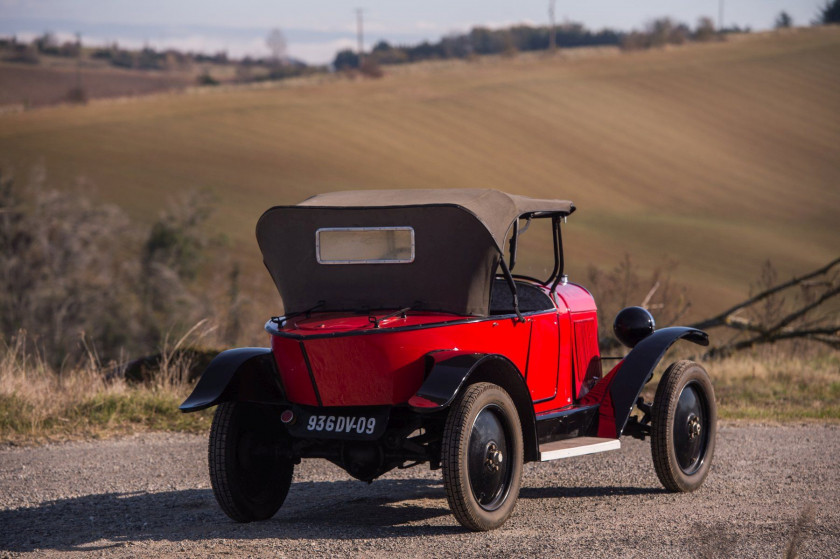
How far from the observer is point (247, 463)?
6027mm

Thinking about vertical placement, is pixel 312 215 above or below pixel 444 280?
above

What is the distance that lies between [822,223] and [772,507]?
3989 cm

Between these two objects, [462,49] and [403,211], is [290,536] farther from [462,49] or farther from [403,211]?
[462,49]

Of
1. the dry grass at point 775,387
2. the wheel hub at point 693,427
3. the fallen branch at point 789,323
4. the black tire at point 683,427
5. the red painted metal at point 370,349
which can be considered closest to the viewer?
the red painted metal at point 370,349

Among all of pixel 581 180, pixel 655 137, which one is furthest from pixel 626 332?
pixel 655 137

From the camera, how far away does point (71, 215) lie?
1158 inches

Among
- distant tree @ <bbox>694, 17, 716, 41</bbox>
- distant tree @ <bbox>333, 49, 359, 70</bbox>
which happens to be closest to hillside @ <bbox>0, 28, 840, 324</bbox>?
distant tree @ <bbox>694, 17, 716, 41</bbox>

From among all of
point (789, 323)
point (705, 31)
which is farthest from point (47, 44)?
point (789, 323)

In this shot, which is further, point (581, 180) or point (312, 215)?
point (581, 180)

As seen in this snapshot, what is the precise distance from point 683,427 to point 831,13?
10066cm

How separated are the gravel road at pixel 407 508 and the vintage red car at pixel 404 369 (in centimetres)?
34

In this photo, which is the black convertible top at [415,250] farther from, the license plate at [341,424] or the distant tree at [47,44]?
the distant tree at [47,44]

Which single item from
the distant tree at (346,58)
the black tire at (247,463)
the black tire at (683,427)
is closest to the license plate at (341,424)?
the black tire at (247,463)

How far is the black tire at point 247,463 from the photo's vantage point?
5.84m
